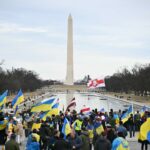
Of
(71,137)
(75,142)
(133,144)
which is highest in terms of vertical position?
(71,137)

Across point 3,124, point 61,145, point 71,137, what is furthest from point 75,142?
point 3,124

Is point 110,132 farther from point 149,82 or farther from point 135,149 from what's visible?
point 149,82

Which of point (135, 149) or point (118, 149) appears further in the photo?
point (135, 149)

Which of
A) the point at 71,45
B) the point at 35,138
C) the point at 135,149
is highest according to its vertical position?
the point at 71,45

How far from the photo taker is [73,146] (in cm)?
961

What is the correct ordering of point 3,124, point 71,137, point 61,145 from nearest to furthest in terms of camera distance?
point 61,145, point 71,137, point 3,124

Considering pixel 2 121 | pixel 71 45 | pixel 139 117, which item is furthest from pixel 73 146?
pixel 71 45

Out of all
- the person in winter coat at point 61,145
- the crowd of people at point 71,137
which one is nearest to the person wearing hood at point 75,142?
the crowd of people at point 71,137

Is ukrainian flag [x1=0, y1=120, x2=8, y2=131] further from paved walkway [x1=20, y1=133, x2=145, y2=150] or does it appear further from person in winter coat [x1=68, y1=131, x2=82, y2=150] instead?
person in winter coat [x1=68, y1=131, x2=82, y2=150]

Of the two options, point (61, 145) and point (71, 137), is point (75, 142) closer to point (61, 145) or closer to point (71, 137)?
point (71, 137)

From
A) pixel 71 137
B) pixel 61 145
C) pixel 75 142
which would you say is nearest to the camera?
pixel 61 145

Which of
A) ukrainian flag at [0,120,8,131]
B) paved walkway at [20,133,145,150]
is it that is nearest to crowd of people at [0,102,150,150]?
ukrainian flag at [0,120,8,131]

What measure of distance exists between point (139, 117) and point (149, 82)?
3964 cm

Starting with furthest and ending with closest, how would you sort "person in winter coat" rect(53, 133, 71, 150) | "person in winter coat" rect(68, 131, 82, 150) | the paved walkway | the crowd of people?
the paved walkway → "person in winter coat" rect(68, 131, 82, 150) → the crowd of people → "person in winter coat" rect(53, 133, 71, 150)
